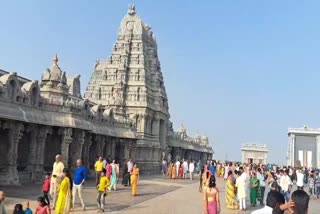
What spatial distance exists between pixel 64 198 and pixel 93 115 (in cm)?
1800

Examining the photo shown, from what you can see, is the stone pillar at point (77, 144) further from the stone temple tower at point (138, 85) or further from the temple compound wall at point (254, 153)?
the temple compound wall at point (254, 153)

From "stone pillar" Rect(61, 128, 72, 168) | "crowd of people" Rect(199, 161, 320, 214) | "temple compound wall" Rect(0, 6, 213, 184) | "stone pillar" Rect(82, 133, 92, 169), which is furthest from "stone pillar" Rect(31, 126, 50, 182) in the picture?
"crowd of people" Rect(199, 161, 320, 214)

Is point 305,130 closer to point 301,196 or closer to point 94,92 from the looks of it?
point 94,92

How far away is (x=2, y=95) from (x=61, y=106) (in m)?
4.69

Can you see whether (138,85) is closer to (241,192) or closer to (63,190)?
(241,192)

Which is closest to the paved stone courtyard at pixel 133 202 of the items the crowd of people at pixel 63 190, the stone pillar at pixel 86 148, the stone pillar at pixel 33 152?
the crowd of people at pixel 63 190

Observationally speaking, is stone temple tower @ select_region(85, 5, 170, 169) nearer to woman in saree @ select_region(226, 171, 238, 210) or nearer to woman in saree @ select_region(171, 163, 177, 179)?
woman in saree @ select_region(171, 163, 177, 179)

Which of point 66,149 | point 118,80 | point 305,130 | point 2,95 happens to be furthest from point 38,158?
point 305,130

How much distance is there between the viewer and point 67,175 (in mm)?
12914

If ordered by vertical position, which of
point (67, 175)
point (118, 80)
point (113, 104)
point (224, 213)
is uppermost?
point (118, 80)

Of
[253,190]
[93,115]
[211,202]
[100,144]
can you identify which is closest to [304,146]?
[100,144]

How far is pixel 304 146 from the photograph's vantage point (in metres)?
103

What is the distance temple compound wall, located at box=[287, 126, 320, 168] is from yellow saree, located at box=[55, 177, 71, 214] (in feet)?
299

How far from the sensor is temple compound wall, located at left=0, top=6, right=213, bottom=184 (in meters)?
21.4
